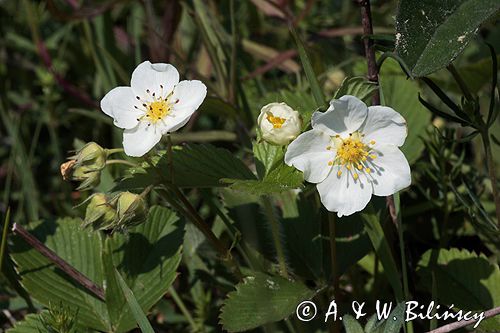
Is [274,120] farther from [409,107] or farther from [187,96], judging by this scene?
[409,107]

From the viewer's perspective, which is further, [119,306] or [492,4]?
[119,306]

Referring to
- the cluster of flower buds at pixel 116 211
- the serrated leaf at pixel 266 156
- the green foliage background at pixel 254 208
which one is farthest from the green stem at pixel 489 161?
the cluster of flower buds at pixel 116 211

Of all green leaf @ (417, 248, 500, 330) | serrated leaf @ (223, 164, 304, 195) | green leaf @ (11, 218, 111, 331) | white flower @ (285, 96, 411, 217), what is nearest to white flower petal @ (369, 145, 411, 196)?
white flower @ (285, 96, 411, 217)

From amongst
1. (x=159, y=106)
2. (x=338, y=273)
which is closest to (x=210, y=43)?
(x=159, y=106)

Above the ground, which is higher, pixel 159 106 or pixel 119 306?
pixel 159 106

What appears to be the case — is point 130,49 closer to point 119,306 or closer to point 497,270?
point 119,306

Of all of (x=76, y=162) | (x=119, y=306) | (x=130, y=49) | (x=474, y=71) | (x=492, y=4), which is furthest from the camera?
(x=130, y=49)
